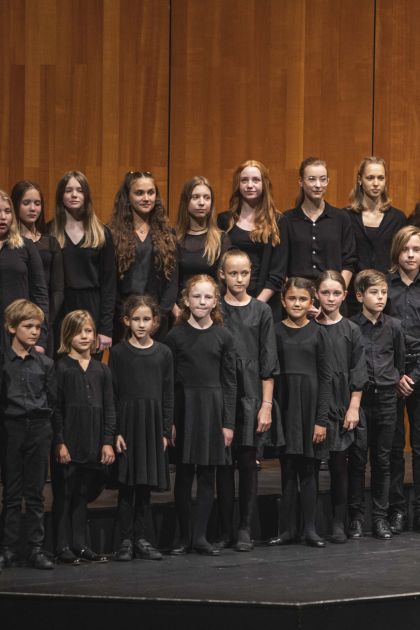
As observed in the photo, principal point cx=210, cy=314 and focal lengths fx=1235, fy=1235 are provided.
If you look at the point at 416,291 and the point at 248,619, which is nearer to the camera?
the point at 248,619

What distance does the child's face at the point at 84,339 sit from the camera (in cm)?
405

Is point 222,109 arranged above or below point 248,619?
above

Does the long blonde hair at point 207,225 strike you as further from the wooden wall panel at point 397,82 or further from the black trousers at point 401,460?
the wooden wall panel at point 397,82

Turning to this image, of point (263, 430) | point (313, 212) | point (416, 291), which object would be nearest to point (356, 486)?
point (263, 430)

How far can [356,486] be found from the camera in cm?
455

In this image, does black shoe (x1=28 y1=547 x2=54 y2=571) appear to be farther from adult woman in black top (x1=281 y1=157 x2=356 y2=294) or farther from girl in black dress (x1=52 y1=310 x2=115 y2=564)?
adult woman in black top (x1=281 y1=157 x2=356 y2=294)

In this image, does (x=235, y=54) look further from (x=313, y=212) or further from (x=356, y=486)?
(x=356, y=486)

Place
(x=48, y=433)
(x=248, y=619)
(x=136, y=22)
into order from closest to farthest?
(x=248, y=619)
(x=48, y=433)
(x=136, y=22)

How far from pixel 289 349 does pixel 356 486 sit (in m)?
0.59

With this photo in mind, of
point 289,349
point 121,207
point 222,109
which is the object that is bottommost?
point 289,349

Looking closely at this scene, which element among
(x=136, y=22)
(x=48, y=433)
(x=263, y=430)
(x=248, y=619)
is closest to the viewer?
(x=248, y=619)

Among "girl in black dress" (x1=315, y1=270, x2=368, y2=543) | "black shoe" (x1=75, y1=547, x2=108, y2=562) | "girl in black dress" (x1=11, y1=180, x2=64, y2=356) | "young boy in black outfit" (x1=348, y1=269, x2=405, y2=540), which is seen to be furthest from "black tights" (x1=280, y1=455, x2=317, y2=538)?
"girl in black dress" (x1=11, y1=180, x2=64, y2=356)

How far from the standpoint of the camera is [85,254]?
4.51 m

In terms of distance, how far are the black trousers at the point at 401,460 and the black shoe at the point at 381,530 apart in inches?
4.7
